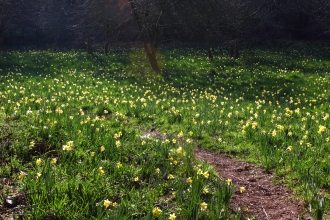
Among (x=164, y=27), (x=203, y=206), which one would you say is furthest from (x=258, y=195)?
(x=164, y=27)

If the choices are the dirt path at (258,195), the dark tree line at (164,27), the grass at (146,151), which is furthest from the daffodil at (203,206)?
the dark tree line at (164,27)

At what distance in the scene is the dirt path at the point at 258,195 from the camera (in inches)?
140

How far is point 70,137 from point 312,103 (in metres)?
7.22

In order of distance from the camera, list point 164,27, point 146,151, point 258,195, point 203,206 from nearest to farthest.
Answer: point 203,206 → point 258,195 → point 146,151 → point 164,27

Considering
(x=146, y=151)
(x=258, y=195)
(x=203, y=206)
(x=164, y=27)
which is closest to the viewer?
(x=203, y=206)

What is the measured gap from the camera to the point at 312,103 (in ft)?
30.3

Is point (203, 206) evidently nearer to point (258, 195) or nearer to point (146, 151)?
point (258, 195)

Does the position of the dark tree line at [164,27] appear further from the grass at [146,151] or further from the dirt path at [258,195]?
the dirt path at [258,195]

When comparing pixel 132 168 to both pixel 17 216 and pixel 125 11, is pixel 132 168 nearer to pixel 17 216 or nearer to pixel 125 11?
pixel 17 216

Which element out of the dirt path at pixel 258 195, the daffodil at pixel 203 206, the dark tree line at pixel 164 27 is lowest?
the dirt path at pixel 258 195

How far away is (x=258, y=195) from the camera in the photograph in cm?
401

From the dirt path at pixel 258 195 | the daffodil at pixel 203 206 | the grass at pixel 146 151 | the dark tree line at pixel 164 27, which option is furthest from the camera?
the dark tree line at pixel 164 27

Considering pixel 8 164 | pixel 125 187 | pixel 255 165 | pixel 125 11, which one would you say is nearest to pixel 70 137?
pixel 8 164

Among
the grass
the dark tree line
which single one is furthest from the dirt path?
the dark tree line
